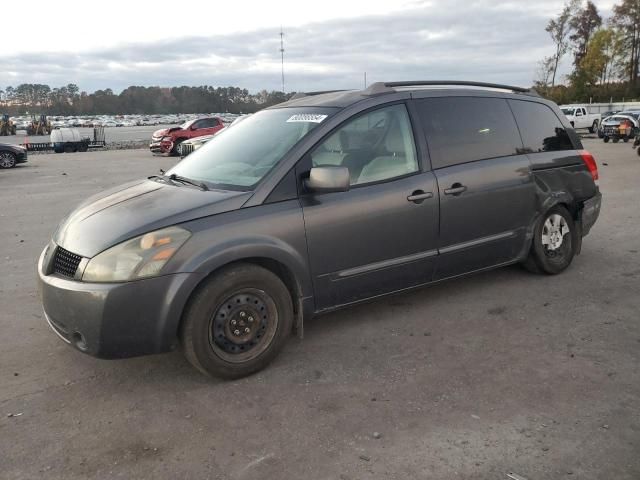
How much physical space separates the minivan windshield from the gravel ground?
4.24 feet

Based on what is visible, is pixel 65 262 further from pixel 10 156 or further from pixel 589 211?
pixel 10 156

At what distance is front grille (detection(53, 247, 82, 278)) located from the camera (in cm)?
343

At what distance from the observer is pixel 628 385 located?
11.2 ft

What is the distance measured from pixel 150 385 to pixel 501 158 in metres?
3.39

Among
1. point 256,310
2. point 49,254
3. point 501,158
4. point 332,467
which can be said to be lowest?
point 332,467

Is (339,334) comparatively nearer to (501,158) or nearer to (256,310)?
(256,310)

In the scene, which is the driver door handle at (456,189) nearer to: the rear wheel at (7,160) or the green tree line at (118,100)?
the rear wheel at (7,160)

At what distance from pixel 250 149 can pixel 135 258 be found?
4.51 ft

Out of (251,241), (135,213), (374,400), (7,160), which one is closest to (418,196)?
(251,241)

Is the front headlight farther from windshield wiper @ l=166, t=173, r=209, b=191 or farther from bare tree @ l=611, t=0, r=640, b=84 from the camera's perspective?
bare tree @ l=611, t=0, r=640, b=84

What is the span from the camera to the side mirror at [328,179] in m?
3.67

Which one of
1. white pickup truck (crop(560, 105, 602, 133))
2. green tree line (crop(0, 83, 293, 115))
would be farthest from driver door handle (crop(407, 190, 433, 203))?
green tree line (crop(0, 83, 293, 115))

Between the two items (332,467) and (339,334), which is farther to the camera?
(339,334)

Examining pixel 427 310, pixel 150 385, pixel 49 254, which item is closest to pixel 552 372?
pixel 427 310
